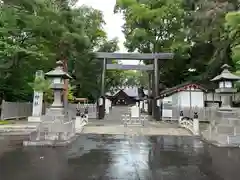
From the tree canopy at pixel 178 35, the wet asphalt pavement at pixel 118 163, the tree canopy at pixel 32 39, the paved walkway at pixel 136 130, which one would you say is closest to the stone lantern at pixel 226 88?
the wet asphalt pavement at pixel 118 163

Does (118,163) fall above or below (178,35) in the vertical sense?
below

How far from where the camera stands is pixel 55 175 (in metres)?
6.30

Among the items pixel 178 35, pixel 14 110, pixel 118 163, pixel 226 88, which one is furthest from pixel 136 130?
pixel 178 35

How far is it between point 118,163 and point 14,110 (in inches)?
722

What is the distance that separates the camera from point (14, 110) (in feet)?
78.3

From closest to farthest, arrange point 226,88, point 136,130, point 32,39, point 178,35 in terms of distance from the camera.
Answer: point 226,88, point 136,130, point 32,39, point 178,35

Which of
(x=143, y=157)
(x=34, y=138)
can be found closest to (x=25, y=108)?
(x=34, y=138)

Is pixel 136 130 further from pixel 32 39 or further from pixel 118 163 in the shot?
pixel 32 39

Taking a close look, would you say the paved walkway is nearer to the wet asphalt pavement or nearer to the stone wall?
the wet asphalt pavement

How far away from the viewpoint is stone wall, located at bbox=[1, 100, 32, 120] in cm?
2198

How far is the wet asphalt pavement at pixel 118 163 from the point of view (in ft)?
Result: 20.9

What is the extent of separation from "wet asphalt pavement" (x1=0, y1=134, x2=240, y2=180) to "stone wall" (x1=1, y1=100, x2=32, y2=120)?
12.5 meters

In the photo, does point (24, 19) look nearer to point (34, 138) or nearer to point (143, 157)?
point (34, 138)

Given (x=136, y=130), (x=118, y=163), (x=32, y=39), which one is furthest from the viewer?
(x=32, y=39)
